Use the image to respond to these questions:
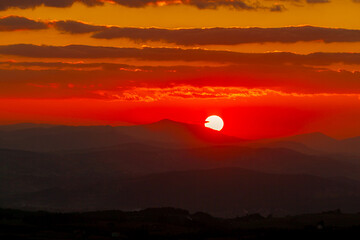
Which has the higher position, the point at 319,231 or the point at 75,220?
the point at 75,220

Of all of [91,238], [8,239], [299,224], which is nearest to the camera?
[8,239]

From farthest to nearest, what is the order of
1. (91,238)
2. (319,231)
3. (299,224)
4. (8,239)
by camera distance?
(299,224) → (319,231) → (91,238) → (8,239)

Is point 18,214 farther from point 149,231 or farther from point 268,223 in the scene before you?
point 268,223

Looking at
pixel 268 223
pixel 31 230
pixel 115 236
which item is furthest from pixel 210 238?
pixel 268 223

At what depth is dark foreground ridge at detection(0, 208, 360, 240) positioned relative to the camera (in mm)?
133125

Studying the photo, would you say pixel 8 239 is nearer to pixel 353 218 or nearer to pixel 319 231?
pixel 319 231

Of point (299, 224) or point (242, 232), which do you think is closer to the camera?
point (242, 232)

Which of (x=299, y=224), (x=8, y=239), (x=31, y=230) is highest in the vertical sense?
(x=299, y=224)

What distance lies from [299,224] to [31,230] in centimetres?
6119

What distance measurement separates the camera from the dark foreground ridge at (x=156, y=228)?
437 ft

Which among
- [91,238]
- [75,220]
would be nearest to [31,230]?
[91,238]

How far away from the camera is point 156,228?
157000 millimetres

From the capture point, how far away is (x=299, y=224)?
548 ft

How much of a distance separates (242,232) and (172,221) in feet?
124
